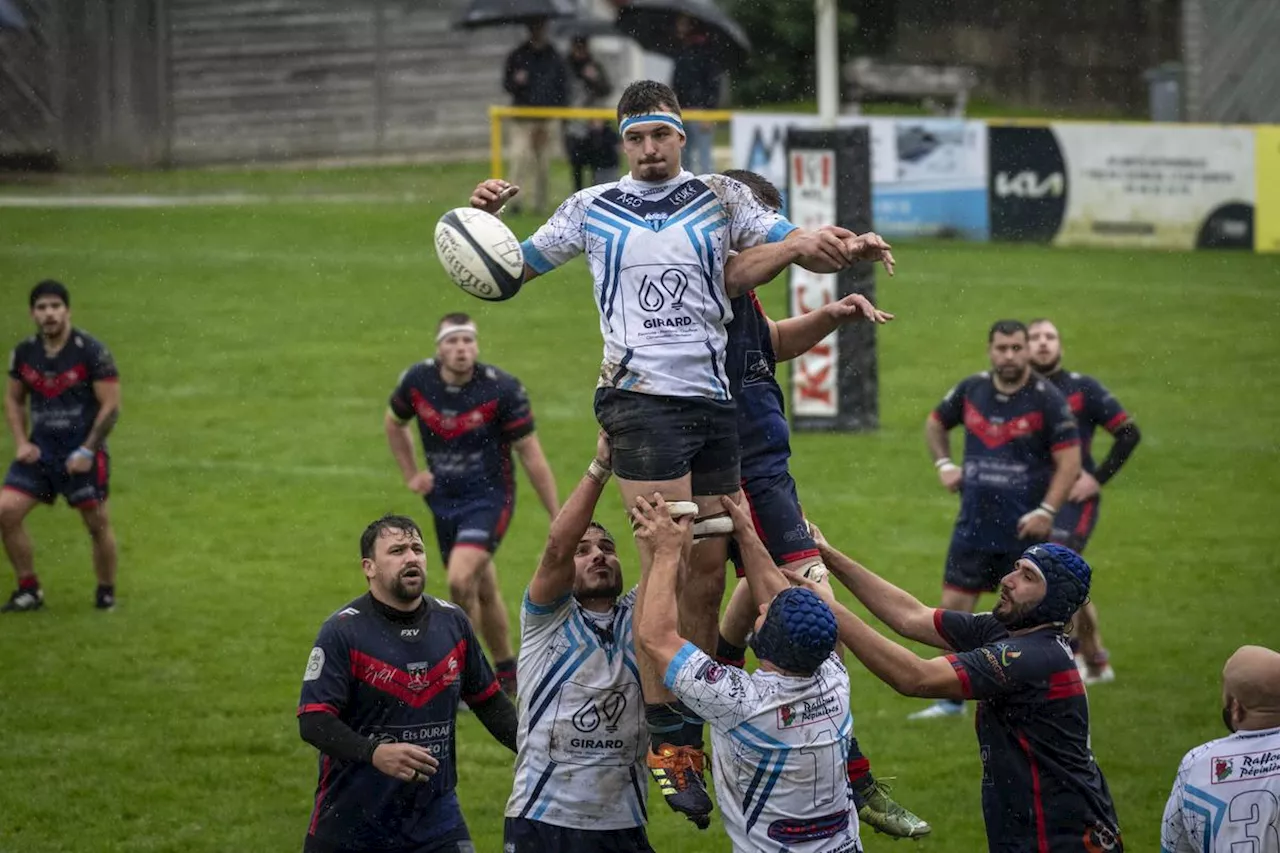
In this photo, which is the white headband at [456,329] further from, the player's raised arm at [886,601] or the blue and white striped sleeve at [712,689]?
the blue and white striped sleeve at [712,689]

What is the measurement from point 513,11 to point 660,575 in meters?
23.8

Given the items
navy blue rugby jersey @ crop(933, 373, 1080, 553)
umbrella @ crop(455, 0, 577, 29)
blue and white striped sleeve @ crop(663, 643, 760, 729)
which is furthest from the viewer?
umbrella @ crop(455, 0, 577, 29)

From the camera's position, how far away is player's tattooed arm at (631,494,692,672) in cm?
738

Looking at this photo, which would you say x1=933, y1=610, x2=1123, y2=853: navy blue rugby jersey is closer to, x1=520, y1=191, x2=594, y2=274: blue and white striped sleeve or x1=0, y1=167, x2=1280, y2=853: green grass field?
x1=520, y1=191, x2=594, y2=274: blue and white striped sleeve

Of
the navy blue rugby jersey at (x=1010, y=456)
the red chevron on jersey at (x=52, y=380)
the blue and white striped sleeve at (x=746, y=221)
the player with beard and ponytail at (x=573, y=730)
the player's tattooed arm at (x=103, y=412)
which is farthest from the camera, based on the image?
the red chevron on jersey at (x=52, y=380)

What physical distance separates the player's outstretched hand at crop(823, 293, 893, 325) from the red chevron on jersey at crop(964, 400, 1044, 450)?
5.11 metres

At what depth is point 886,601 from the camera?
8422 millimetres

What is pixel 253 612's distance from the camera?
15844 mm

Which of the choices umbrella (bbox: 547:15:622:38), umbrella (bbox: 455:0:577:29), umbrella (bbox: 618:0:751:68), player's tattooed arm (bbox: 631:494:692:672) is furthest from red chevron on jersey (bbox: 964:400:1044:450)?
umbrella (bbox: 547:15:622:38)

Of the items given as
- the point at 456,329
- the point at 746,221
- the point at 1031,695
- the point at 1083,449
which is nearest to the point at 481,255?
the point at 746,221

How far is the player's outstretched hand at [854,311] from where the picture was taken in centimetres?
794

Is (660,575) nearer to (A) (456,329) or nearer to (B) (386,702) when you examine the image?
(B) (386,702)

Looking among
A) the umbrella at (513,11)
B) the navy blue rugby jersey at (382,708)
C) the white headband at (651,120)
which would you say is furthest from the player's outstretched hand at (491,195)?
the umbrella at (513,11)

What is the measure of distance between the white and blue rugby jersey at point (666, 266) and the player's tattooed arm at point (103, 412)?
8366mm
